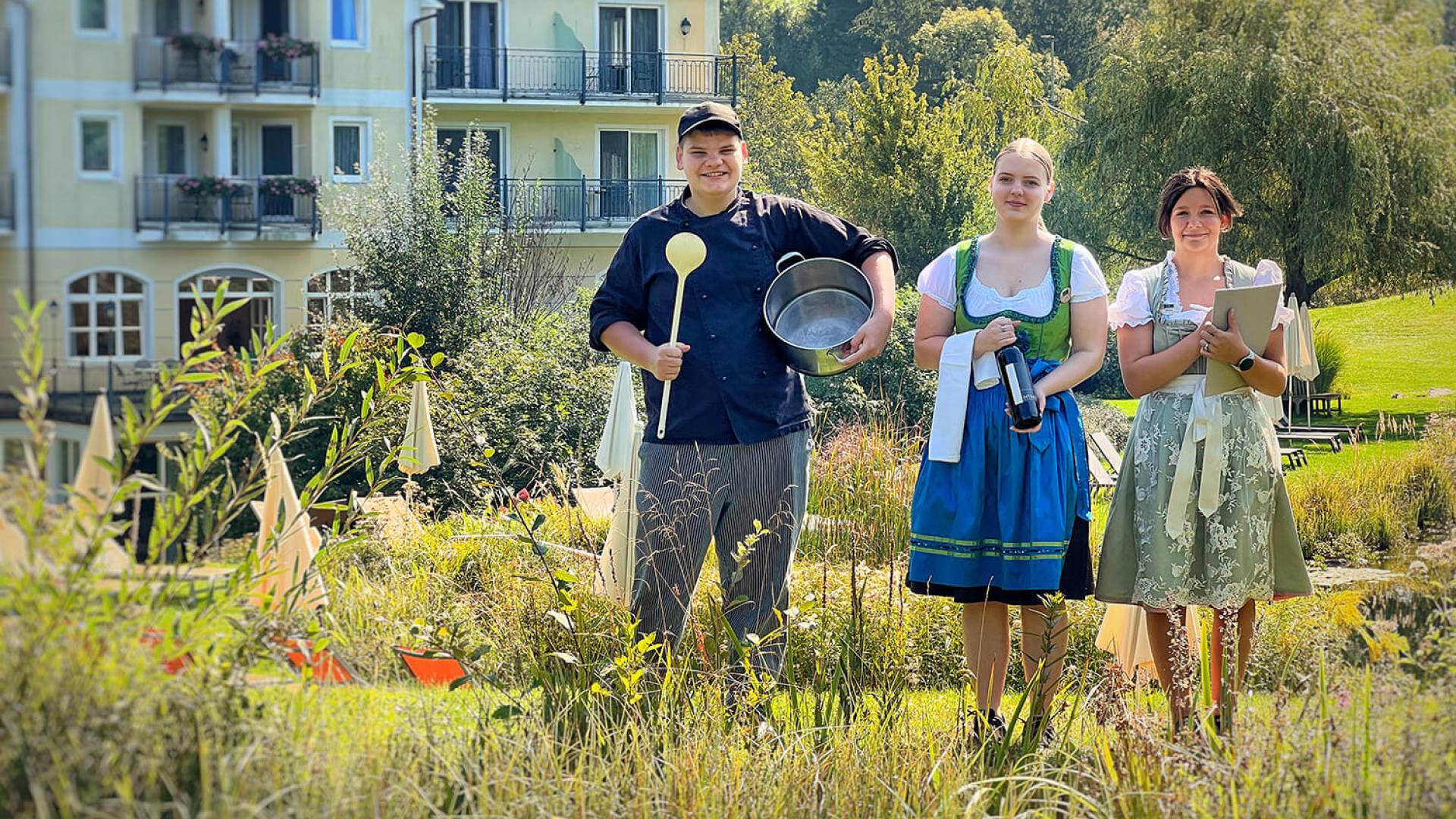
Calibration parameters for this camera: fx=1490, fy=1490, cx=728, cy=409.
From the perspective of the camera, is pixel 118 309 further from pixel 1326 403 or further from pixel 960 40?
pixel 960 40

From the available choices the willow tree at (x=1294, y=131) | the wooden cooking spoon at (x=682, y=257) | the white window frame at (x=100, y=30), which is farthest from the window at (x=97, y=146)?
the willow tree at (x=1294, y=131)

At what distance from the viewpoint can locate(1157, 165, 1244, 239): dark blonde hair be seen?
381 centimetres

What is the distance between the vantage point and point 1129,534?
150 inches

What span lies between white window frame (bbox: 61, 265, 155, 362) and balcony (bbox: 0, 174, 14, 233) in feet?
0.40

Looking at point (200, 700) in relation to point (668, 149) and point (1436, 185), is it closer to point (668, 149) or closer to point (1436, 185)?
point (1436, 185)

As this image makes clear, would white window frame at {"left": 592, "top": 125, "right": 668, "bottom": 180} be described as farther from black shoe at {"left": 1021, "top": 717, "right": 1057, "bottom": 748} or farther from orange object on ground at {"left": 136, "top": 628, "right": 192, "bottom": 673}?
orange object on ground at {"left": 136, "top": 628, "right": 192, "bottom": 673}

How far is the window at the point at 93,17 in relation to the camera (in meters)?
2.41

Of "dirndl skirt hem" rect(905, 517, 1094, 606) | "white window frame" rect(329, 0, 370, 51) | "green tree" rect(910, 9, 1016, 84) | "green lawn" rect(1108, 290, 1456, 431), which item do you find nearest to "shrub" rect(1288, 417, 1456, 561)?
"green lawn" rect(1108, 290, 1456, 431)

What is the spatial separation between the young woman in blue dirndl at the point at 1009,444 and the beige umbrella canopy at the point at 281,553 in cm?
147

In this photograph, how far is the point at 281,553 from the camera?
3.22 meters

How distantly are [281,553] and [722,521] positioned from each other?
109 cm

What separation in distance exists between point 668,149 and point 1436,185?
10691mm

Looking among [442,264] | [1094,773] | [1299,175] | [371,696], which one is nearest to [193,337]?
[371,696]

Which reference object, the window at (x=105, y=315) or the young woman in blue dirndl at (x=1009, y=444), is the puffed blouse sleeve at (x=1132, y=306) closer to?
the young woman in blue dirndl at (x=1009, y=444)
